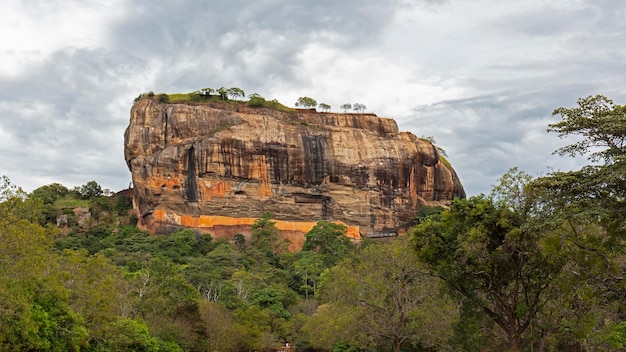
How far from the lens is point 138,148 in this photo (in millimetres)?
76750

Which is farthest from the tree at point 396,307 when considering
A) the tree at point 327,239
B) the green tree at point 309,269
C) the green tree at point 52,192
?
the green tree at point 52,192

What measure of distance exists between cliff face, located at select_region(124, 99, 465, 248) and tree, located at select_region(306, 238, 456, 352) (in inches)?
1840

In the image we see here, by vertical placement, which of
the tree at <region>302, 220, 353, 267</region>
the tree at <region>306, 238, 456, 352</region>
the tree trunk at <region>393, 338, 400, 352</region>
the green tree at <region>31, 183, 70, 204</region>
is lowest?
the tree trunk at <region>393, 338, 400, 352</region>

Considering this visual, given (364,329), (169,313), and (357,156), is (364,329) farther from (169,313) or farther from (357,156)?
(357,156)

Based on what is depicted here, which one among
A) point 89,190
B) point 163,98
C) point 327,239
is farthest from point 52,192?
point 327,239

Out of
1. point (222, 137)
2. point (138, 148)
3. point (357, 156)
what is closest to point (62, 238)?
point (138, 148)

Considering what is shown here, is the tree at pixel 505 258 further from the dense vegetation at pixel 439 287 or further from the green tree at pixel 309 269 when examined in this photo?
the green tree at pixel 309 269

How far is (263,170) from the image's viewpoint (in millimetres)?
76562

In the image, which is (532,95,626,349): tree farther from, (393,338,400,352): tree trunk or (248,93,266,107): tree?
(248,93,266,107): tree

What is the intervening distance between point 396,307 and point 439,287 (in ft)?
12.6

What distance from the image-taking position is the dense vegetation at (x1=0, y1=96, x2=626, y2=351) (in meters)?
18.0

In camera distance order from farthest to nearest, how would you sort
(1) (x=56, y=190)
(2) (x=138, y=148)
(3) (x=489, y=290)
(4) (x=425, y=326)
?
1. (1) (x=56, y=190)
2. (2) (x=138, y=148)
3. (4) (x=425, y=326)
4. (3) (x=489, y=290)

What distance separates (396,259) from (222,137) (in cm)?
4943

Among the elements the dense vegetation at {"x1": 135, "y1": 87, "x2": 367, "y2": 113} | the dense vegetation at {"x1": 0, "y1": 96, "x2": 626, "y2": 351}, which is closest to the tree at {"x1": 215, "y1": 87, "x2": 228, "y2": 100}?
the dense vegetation at {"x1": 135, "y1": 87, "x2": 367, "y2": 113}
